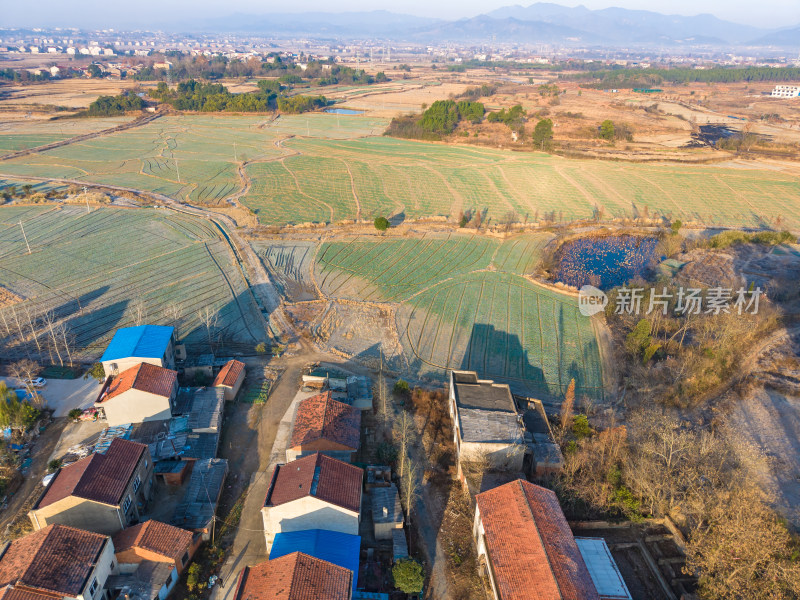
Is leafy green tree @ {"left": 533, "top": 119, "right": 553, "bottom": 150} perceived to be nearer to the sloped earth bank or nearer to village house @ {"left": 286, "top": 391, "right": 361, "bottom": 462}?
the sloped earth bank

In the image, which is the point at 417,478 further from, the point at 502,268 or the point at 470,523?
the point at 502,268

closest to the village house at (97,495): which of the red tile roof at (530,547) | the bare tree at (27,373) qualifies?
the bare tree at (27,373)

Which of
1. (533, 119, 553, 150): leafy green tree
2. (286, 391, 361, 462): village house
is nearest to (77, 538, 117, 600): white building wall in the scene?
(286, 391, 361, 462): village house

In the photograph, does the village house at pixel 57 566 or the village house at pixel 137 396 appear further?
the village house at pixel 137 396

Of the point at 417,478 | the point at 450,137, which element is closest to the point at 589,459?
the point at 417,478

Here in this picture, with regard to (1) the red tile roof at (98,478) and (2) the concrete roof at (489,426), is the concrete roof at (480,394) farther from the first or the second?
(1) the red tile roof at (98,478)
